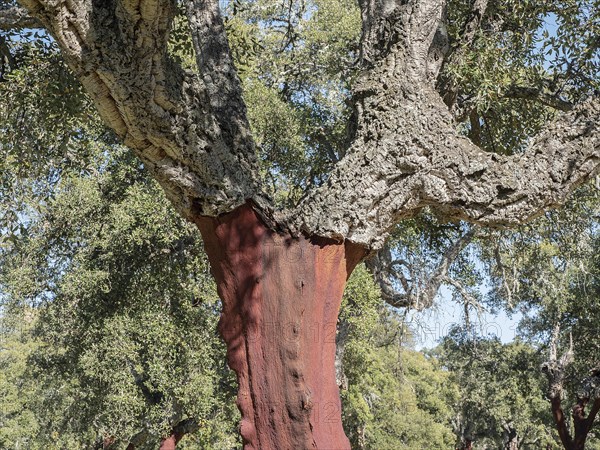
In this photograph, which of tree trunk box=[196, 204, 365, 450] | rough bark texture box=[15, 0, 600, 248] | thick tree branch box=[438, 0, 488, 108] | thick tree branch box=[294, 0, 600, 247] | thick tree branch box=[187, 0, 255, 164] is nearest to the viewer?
rough bark texture box=[15, 0, 600, 248]

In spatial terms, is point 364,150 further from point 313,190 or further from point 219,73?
point 219,73

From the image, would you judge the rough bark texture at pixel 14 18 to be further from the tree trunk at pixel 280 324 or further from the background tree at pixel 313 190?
the tree trunk at pixel 280 324

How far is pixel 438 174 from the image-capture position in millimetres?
4293

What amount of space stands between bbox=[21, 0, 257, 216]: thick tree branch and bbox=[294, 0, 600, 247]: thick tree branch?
1.85ft

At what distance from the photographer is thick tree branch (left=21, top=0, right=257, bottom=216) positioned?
148 inches

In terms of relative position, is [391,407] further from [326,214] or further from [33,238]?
[326,214]

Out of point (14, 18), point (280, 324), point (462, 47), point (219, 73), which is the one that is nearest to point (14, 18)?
point (14, 18)

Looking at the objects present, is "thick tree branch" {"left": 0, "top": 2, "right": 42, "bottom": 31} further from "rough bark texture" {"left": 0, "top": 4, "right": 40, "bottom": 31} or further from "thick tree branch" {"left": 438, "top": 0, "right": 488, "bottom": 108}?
"thick tree branch" {"left": 438, "top": 0, "right": 488, "bottom": 108}

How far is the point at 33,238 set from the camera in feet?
38.6

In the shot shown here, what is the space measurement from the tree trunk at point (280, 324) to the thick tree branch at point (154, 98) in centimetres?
25

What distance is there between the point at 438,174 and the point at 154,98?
174cm

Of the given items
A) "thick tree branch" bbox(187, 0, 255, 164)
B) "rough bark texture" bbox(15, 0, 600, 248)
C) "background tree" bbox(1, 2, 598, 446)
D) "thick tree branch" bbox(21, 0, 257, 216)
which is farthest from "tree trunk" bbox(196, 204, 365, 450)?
"thick tree branch" bbox(187, 0, 255, 164)

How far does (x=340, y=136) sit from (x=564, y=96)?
16.4 feet

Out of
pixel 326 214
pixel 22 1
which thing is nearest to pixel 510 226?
pixel 326 214
